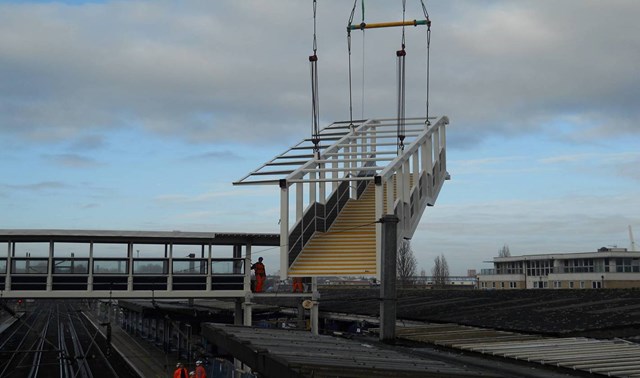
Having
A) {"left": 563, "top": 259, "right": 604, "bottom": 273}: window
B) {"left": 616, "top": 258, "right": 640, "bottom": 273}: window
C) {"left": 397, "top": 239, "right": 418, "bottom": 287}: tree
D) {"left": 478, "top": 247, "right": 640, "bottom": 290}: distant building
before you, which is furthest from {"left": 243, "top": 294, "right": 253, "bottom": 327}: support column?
{"left": 397, "top": 239, "right": 418, "bottom": 287}: tree

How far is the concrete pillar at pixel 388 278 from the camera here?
19.8m

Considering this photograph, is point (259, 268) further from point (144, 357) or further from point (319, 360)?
point (319, 360)

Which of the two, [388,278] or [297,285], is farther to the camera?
[297,285]

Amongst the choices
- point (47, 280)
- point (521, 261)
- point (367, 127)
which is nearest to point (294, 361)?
point (47, 280)

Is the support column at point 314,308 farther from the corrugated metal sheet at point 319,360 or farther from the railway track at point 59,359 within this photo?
the corrugated metal sheet at point 319,360

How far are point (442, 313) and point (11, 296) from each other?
62.6 feet

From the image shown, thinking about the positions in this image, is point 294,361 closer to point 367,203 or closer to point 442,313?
point 442,313

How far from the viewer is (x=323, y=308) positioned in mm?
44594

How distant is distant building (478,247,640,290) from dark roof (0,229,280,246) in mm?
61593

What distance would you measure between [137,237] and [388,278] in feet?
62.0

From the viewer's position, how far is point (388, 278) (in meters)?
19.8

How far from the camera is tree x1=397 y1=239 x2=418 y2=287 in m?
133

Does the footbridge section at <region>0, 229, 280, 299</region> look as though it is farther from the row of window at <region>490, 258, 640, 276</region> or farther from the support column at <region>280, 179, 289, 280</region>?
the row of window at <region>490, 258, 640, 276</region>

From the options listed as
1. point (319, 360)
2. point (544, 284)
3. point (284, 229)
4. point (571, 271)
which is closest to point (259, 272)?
point (284, 229)
